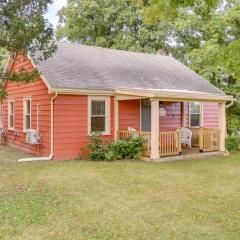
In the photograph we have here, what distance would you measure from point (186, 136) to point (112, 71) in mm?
4424

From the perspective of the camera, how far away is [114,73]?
1454 centimetres

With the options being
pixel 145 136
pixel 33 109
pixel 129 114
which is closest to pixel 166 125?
pixel 129 114

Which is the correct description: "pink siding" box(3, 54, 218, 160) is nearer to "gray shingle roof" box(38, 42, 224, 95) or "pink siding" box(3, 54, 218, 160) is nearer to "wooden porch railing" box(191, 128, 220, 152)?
"gray shingle roof" box(38, 42, 224, 95)

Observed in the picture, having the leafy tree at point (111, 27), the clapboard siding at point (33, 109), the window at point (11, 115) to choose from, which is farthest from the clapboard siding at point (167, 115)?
the leafy tree at point (111, 27)

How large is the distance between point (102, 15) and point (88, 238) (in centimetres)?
2599

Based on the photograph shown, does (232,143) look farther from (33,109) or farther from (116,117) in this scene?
(33,109)

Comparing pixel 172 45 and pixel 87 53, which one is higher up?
pixel 172 45

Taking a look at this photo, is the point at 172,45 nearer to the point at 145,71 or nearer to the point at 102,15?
the point at 102,15

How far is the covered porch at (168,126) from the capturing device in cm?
1224

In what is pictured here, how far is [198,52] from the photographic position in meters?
20.5

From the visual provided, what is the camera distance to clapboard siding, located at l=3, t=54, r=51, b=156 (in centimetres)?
1268

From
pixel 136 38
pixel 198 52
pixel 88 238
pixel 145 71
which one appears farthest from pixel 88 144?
pixel 136 38

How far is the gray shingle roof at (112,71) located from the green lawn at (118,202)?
3474 millimetres

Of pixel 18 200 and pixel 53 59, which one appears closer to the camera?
pixel 18 200
